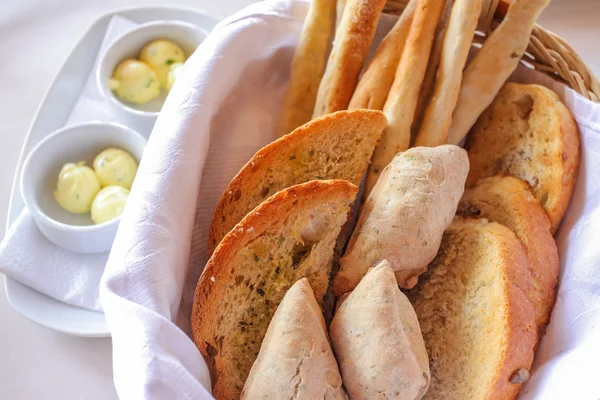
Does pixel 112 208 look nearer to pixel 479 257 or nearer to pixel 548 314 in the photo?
pixel 479 257

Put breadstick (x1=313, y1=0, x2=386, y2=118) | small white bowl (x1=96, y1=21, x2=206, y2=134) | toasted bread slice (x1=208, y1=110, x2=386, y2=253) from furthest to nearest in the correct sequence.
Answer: small white bowl (x1=96, y1=21, x2=206, y2=134), breadstick (x1=313, y1=0, x2=386, y2=118), toasted bread slice (x1=208, y1=110, x2=386, y2=253)

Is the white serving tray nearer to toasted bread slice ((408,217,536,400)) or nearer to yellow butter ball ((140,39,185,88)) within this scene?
yellow butter ball ((140,39,185,88))

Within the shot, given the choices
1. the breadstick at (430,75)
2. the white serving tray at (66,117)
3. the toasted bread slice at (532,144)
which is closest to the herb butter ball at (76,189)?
the white serving tray at (66,117)

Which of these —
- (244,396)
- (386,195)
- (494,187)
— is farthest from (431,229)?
(244,396)

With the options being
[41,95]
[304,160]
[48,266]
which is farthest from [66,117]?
[304,160]

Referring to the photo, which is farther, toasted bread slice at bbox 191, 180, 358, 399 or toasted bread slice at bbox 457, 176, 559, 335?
A: toasted bread slice at bbox 457, 176, 559, 335

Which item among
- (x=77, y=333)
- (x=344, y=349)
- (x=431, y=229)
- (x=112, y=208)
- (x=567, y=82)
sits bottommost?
(x=77, y=333)

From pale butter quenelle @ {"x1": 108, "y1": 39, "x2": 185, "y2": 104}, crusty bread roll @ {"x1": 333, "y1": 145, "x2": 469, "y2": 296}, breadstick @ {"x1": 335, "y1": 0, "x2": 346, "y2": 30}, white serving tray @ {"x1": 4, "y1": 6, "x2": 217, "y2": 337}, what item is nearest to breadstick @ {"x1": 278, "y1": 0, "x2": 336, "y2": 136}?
breadstick @ {"x1": 335, "y1": 0, "x2": 346, "y2": 30}
